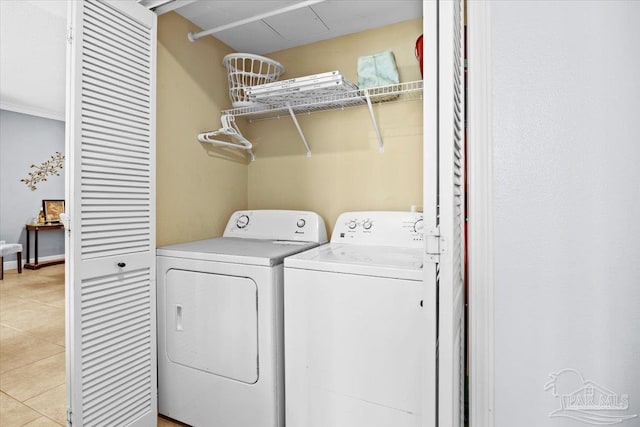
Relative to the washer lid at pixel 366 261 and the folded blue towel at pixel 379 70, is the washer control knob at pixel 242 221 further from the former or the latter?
the folded blue towel at pixel 379 70

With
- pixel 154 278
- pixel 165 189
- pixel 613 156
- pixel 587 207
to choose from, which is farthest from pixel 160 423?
pixel 613 156

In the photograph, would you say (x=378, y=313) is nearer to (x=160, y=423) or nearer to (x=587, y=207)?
(x=587, y=207)

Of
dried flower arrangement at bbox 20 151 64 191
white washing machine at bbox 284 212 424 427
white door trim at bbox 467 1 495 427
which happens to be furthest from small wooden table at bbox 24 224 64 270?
white door trim at bbox 467 1 495 427

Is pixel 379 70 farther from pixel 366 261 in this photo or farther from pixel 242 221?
pixel 242 221

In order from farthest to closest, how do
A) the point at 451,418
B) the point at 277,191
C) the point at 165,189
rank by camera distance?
the point at 277,191, the point at 165,189, the point at 451,418

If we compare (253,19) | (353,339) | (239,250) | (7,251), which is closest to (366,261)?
(353,339)

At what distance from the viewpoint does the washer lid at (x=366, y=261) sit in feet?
4.42

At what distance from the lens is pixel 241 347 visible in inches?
64.4

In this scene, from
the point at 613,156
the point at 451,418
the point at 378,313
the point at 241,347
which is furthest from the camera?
the point at 241,347

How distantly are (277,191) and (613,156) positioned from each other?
6.29 feet

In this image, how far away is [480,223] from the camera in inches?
56.2

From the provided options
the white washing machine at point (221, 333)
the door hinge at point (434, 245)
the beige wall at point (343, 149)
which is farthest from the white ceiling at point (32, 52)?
the door hinge at point (434, 245)

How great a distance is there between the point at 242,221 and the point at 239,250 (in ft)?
2.04

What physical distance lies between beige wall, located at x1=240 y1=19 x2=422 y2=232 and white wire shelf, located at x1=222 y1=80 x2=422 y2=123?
2.2 inches
